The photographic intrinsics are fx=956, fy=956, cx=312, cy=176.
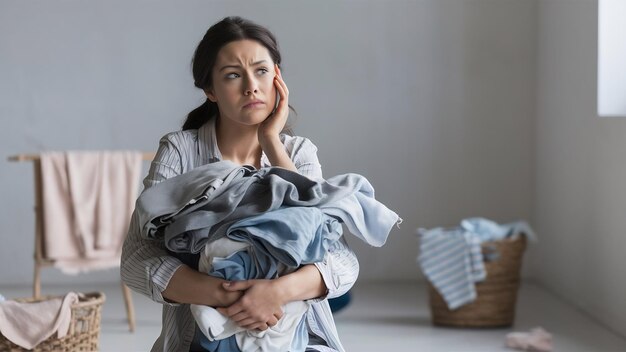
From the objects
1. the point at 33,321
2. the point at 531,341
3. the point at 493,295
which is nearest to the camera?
the point at 33,321

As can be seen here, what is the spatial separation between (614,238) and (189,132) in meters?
2.49

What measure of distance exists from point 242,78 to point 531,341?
7.15 feet

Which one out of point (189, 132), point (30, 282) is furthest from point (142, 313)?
point (189, 132)

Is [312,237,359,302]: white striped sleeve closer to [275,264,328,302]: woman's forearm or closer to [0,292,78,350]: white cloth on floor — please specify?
[275,264,328,302]: woman's forearm

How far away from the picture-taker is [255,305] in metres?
1.58

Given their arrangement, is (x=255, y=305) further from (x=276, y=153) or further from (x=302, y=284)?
(x=276, y=153)

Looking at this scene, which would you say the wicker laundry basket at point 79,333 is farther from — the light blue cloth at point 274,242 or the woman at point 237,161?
the light blue cloth at point 274,242

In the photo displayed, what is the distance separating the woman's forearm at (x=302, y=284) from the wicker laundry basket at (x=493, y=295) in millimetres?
2437

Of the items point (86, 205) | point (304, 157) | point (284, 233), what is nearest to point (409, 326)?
point (86, 205)

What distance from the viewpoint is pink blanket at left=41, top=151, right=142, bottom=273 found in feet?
13.1

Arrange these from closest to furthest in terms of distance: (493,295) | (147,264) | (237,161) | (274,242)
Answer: (274,242)
(147,264)
(237,161)
(493,295)

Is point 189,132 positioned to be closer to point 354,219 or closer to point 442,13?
point 354,219

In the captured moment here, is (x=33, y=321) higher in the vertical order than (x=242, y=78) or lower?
lower

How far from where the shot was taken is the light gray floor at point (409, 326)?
3.68 m
